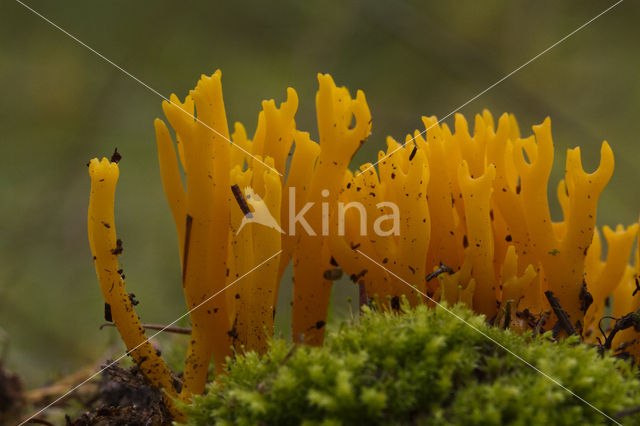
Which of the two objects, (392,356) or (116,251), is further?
(116,251)

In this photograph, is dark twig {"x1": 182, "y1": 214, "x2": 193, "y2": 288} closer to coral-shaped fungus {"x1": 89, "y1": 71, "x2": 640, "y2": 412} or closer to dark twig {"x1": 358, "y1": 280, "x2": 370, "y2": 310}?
coral-shaped fungus {"x1": 89, "y1": 71, "x2": 640, "y2": 412}

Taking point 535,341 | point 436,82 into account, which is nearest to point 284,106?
point 535,341

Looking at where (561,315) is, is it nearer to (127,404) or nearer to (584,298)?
(584,298)

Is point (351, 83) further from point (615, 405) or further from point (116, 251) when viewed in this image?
point (615, 405)

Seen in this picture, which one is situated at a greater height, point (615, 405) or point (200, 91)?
point (200, 91)

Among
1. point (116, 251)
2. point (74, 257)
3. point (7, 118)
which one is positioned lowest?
point (74, 257)
